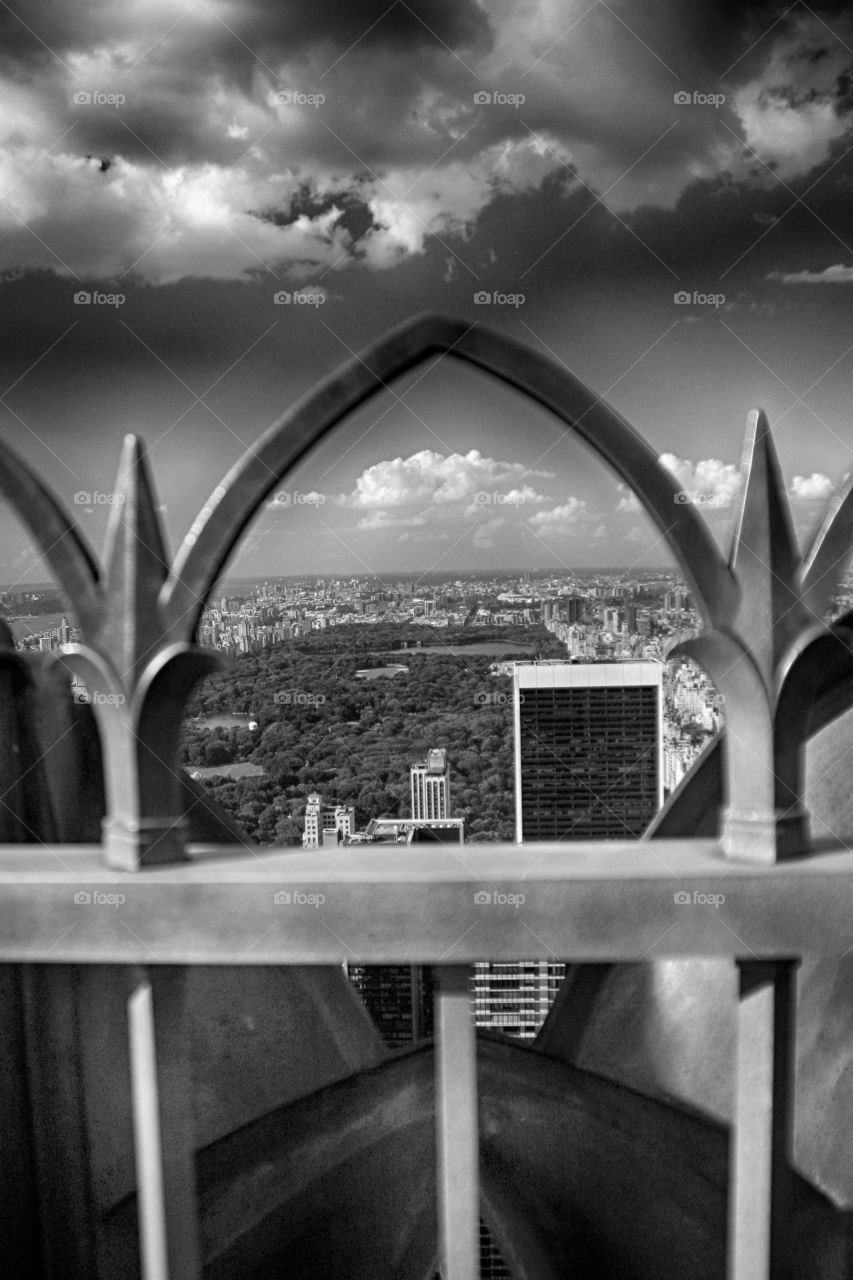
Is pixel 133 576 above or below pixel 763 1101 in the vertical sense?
above

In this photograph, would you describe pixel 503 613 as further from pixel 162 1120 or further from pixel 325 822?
pixel 162 1120

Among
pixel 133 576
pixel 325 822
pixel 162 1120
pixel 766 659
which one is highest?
pixel 133 576

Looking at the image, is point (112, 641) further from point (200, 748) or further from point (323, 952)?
point (323, 952)

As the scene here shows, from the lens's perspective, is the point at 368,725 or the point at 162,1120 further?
the point at 368,725

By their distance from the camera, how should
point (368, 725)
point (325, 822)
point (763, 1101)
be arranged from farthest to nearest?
point (368, 725), point (325, 822), point (763, 1101)

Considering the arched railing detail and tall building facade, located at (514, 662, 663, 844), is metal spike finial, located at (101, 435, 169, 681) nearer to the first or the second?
the arched railing detail

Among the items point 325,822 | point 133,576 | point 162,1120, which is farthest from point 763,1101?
point 133,576

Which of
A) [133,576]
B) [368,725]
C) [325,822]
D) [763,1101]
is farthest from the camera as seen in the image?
[368,725]
